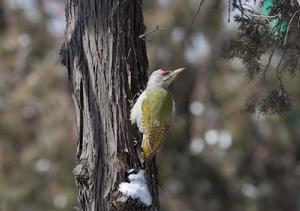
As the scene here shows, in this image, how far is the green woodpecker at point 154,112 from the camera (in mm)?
4805

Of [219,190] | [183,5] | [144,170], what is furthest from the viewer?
[219,190]

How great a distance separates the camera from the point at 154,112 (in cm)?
516

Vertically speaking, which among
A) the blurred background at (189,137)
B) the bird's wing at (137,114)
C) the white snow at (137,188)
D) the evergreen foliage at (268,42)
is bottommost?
the white snow at (137,188)

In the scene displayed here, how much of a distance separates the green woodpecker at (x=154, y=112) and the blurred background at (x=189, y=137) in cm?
591

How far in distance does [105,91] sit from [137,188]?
0.65 m

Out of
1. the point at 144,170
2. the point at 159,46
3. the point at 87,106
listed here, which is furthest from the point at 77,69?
the point at 159,46

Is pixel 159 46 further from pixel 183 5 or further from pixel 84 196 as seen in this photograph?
pixel 84 196

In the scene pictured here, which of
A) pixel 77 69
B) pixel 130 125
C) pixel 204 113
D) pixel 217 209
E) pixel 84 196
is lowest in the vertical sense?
pixel 84 196

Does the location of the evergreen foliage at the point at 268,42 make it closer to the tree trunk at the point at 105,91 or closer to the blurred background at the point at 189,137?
the tree trunk at the point at 105,91

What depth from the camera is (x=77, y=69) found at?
4.86m

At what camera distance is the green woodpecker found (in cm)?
480

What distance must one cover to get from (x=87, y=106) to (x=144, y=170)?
542 millimetres

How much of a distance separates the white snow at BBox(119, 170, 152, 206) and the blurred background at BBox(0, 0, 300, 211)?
6570 millimetres

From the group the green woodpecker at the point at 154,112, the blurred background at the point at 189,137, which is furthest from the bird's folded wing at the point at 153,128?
the blurred background at the point at 189,137
